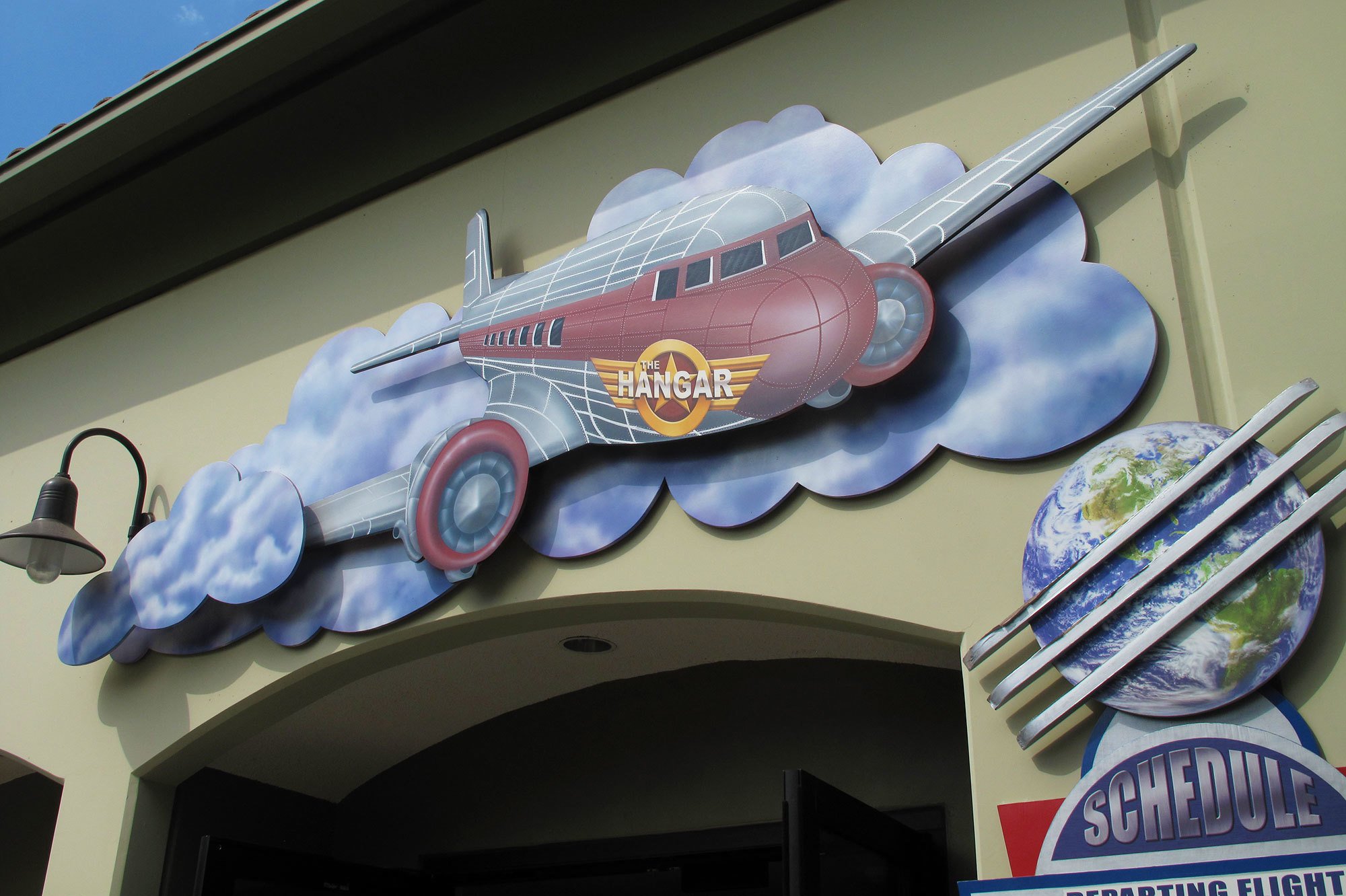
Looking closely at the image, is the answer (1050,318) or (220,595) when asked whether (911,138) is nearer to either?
(1050,318)

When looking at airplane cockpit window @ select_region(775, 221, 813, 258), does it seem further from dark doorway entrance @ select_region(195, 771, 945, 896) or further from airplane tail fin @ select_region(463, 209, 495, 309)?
dark doorway entrance @ select_region(195, 771, 945, 896)

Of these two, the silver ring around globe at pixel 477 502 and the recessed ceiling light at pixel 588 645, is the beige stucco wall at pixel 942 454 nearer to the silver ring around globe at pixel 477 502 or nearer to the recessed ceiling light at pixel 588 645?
the silver ring around globe at pixel 477 502

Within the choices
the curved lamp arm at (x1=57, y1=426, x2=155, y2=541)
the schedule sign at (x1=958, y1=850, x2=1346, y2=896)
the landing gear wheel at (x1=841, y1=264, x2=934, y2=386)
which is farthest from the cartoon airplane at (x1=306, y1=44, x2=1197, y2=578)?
the schedule sign at (x1=958, y1=850, x2=1346, y2=896)

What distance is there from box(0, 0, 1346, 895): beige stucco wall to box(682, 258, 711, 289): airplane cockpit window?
0.66m

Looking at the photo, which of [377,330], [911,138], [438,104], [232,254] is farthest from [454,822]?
[911,138]

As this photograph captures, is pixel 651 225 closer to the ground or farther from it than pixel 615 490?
farther from it

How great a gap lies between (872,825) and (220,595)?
2728mm

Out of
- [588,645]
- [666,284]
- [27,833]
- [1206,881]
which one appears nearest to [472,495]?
[588,645]

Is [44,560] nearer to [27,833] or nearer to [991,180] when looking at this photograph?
[27,833]

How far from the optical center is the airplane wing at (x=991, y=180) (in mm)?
3443

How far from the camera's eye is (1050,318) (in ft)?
11.2

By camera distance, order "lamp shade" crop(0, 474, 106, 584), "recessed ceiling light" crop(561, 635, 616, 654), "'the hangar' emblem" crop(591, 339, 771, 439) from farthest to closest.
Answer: "lamp shade" crop(0, 474, 106, 584), "recessed ceiling light" crop(561, 635, 616, 654), "'the hangar' emblem" crop(591, 339, 771, 439)

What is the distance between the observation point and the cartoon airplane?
3.58 m

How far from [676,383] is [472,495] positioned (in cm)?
89
